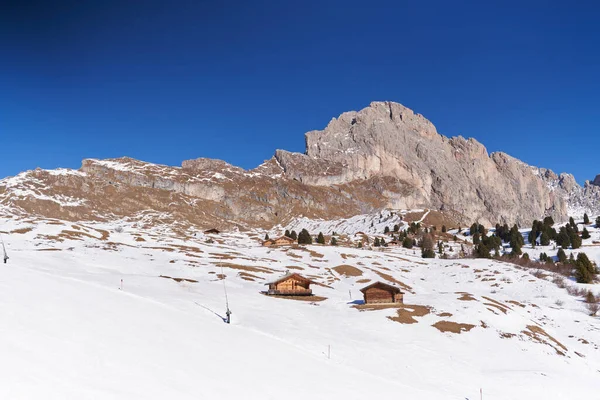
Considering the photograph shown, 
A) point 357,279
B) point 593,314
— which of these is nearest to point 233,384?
point 593,314

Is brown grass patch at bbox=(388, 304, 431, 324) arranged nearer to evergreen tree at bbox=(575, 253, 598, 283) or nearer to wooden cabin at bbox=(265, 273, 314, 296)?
wooden cabin at bbox=(265, 273, 314, 296)

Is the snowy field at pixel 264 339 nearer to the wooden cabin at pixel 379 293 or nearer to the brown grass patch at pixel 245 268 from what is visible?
the brown grass patch at pixel 245 268

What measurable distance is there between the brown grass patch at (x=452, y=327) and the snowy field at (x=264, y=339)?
25cm

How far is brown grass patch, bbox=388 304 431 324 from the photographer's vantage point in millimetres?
55906

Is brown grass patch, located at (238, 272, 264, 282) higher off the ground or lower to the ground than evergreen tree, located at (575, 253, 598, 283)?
lower

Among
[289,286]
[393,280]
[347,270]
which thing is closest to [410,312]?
[289,286]

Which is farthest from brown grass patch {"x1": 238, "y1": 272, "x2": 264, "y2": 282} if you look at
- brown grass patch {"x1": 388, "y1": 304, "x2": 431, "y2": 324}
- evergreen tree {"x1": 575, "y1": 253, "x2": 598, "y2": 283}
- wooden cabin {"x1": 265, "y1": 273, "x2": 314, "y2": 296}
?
evergreen tree {"x1": 575, "y1": 253, "x2": 598, "y2": 283}

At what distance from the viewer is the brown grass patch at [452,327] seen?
52.4 m

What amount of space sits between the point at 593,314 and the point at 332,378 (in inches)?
2801

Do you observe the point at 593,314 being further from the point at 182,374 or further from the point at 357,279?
the point at 182,374

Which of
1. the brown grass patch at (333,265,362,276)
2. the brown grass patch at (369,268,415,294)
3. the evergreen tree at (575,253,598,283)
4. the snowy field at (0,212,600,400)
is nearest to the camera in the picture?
the snowy field at (0,212,600,400)

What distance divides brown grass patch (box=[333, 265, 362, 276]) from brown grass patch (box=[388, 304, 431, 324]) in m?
43.6

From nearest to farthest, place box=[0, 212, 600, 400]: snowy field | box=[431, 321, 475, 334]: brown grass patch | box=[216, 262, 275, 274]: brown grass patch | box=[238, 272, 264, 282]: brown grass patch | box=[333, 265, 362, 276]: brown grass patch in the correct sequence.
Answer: box=[0, 212, 600, 400]: snowy field, box=[431, 321, 475, 334]: brown grass patch, box=[238, 272, 264, 282]: brown grass patch, box=[216, 262, 275, 274]: brown grass patch, box=[333, 265, 362, 276]: brown grass patch

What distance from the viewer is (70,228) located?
14800cm
